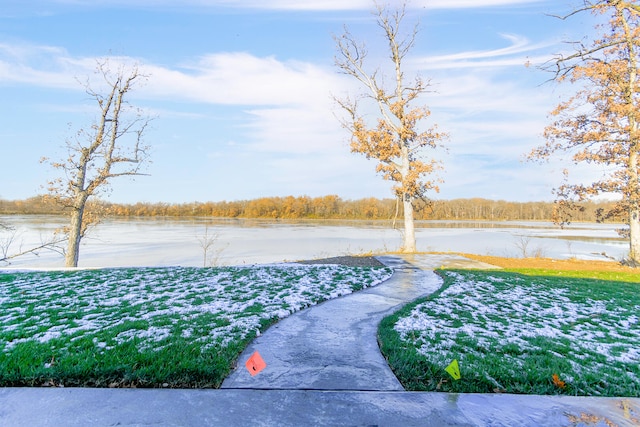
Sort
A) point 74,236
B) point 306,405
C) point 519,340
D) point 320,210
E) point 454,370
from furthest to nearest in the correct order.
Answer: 1. point 320,210
2. point 74,236
3. point 519,340
4. point 454,370
5. point 306,405

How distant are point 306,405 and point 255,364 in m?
0.84

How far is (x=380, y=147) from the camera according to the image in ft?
47.5

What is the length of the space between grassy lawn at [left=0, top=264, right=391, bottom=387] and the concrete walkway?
237 millimetres

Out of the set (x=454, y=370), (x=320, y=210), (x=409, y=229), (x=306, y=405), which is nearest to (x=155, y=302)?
(x=306, y=405)

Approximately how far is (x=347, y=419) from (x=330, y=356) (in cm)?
114

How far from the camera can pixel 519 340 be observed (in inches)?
161

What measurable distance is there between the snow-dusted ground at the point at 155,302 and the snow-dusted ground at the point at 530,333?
5.94 ft

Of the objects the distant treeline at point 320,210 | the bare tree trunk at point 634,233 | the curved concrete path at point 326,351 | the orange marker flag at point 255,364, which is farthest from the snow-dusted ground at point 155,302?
the distant treeline at point 320,210

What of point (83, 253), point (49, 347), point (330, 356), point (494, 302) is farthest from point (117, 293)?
point (83, 253)

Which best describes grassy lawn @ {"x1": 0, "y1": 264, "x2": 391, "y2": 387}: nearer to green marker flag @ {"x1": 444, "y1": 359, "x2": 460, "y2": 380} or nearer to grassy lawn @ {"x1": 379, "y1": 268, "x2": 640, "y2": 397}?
grassy lawn @ {"x1": 379, "y1": 268, "x2": 640, "y2": 397}

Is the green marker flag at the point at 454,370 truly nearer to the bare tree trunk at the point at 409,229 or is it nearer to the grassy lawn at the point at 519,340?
the grassy lawn at the point at 519,340

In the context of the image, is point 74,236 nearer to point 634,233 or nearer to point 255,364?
point 255,364

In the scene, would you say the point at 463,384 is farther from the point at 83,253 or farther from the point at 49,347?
the point at 83,253

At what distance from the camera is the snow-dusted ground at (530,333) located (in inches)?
130
